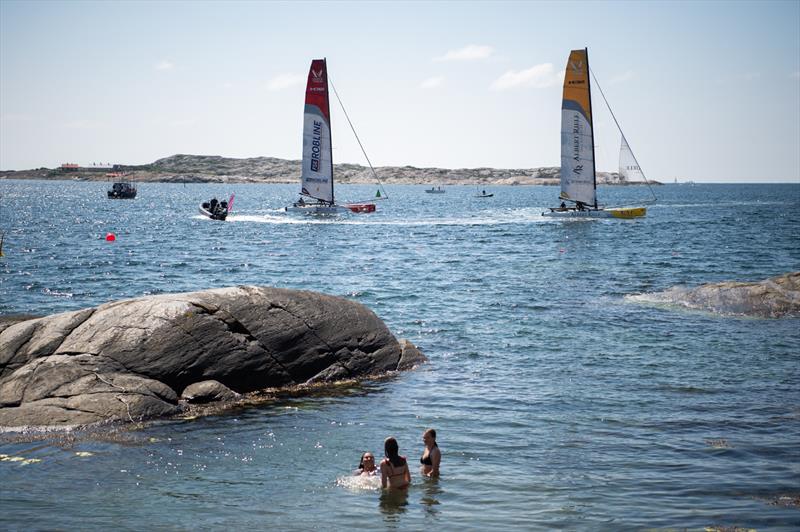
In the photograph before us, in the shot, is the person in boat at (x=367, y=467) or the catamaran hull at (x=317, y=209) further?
the catamaran hull at (x=317, y=209)

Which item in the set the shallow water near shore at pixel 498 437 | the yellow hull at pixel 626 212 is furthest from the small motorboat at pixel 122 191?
the shallow water near shore at pixel 498 437

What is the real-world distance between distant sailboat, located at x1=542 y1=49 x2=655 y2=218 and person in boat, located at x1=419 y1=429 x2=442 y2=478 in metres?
58.8

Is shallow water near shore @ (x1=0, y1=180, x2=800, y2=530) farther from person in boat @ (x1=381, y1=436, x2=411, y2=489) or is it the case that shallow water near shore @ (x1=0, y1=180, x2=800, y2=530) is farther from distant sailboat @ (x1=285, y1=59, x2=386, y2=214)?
distant sailboat @ (x1=285, y1=59, x2=386, y2=214)

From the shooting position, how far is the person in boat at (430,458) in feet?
44.8

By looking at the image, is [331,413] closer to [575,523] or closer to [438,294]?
[575,523]

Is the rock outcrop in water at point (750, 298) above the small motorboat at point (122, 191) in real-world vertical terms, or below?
below

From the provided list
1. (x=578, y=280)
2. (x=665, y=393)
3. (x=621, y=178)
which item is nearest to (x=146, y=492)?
(x=665, y=393)

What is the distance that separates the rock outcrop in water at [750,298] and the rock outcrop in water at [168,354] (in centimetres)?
1593

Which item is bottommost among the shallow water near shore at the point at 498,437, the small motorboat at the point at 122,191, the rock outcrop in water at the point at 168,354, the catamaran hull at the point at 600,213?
the shallow water near shore at the point at 498,437

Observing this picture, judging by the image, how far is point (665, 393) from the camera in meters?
19.2

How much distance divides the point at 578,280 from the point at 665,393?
22.9 metres

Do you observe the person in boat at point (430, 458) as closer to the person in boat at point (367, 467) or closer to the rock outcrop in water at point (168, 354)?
the person in boat at point (367, 467)

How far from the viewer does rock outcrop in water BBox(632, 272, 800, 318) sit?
28.2m

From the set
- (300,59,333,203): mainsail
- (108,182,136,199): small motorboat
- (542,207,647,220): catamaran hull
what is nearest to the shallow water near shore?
(542,207,647,220): catamaran hull
